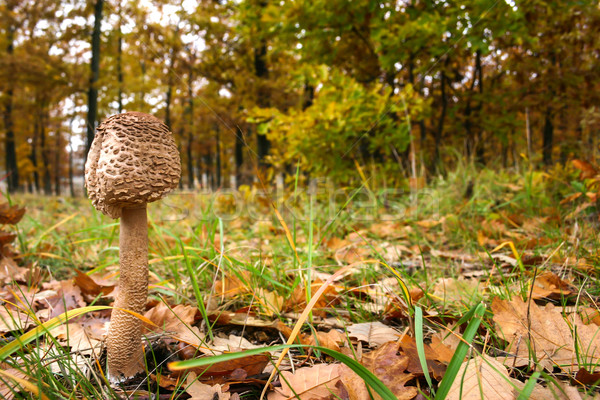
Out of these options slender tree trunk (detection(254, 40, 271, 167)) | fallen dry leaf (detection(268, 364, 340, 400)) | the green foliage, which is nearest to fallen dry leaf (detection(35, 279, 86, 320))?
fallen dry leaf (detection(268, 364, 340, 400))

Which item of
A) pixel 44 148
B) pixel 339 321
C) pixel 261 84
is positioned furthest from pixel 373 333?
pixel 44 148

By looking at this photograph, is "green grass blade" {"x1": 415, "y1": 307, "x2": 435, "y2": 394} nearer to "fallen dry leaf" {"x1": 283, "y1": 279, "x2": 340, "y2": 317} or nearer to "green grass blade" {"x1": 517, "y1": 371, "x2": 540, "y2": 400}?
"green grass blade" {"x1": 517, "y1": 371, "x2": 540, "y2": 400}

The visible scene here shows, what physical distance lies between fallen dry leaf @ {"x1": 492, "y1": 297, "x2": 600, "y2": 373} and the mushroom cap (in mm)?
1249

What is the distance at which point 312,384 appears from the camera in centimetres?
102

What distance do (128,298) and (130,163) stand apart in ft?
1.65

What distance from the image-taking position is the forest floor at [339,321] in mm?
958

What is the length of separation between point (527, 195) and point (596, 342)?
2236 millimetres

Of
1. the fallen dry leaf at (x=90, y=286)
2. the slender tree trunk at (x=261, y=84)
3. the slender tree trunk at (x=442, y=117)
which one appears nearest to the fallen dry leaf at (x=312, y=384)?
the fallen dry leaf at (x=90, y=286)

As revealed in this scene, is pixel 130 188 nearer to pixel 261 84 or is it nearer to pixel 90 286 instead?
pixel 90 286

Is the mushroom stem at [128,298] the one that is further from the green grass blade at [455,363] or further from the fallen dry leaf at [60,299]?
the green grass blade at [455,363]

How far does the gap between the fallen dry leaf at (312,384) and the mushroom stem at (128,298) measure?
1.77 ft

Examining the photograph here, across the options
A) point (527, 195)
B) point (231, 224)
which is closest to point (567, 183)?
point (527, 195)

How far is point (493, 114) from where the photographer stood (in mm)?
4809

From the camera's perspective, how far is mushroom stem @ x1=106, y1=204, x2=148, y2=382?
1.13 m
